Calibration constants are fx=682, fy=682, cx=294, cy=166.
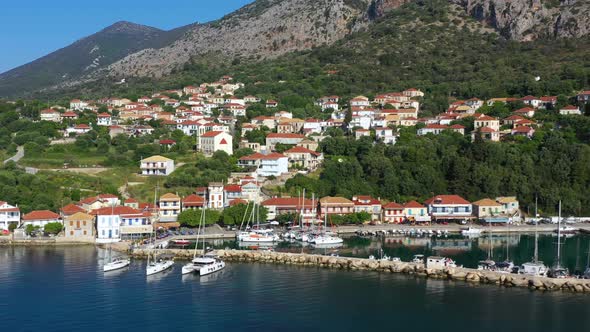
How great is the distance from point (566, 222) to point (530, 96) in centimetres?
2514

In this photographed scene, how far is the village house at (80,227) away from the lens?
136 feet

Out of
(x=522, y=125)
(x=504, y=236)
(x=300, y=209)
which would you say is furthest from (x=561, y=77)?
(x=300, y=209)

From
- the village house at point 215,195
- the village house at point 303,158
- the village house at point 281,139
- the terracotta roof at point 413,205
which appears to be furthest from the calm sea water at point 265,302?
the village house at point 281,139

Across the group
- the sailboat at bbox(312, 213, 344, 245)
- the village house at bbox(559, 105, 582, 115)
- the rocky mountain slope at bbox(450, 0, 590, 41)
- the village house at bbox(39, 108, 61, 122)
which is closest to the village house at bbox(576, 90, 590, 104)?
the village house at bbox(559, 105, 582, 115)

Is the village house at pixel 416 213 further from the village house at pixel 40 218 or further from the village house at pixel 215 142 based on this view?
the village house at pixel 40 218

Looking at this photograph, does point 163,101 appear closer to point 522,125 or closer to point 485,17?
point 522,125

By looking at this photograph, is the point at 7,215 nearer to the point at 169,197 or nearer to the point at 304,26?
the point at 169,197

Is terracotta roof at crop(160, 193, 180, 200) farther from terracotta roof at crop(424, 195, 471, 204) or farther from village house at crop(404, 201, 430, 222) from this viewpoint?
terracotta roof at crop(424, 195, 471, 204)

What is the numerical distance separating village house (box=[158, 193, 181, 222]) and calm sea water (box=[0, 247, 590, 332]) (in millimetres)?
11447

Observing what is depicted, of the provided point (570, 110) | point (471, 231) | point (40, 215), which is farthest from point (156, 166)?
point (570, 110)

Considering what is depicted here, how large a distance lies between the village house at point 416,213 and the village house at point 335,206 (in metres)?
4.06

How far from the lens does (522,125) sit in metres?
62.3

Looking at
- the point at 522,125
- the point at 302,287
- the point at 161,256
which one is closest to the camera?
the point at 302,287

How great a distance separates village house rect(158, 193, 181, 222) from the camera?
152ft
